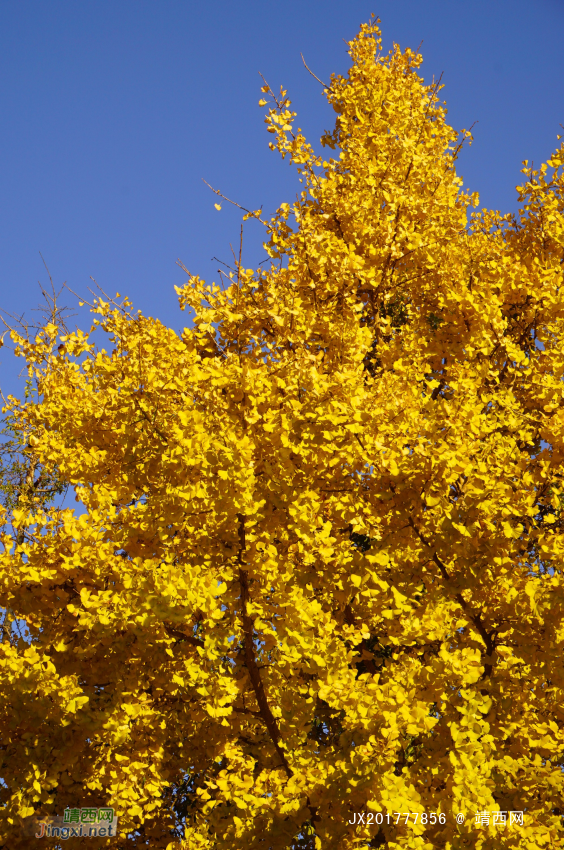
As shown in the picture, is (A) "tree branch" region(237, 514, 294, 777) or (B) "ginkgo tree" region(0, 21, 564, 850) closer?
(B) "ginkgo tree" region(0, 21, 564, 850)

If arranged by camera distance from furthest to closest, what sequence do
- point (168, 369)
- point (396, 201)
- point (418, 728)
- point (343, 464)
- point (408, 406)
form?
point (396, 201) < point (168, 369) < point (343, 464) < point (408, 406) < point (418, 728)

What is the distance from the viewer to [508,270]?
5609 mm

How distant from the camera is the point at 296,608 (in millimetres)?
3127

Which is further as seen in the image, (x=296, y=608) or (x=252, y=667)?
(x=252, y=667)

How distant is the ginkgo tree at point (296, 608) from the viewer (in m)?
3.18

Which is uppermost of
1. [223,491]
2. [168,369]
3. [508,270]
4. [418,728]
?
[508,270]

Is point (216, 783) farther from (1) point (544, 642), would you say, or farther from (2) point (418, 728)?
(1) point (544, 642)

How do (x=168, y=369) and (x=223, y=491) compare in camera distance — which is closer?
(x=223, y=491)

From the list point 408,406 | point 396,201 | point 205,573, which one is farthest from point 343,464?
point 396,201

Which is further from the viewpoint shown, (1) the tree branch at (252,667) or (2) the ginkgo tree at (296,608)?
(1) the tree branch at (252,667)

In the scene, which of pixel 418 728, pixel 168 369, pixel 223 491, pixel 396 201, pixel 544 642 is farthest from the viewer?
pixel 396 201

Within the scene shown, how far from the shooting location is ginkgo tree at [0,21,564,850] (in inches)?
125

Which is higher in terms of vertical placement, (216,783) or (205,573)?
(205,573)

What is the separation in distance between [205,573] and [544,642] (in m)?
2.01
